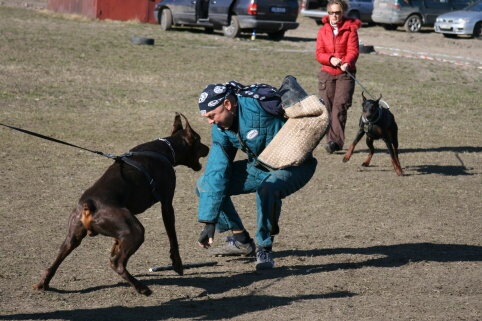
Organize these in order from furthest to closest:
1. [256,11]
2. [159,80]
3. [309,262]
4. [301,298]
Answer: [256,11] → [159,80] → [309,262] → [301,298]

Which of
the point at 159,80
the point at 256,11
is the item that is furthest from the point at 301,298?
the point at 256,11

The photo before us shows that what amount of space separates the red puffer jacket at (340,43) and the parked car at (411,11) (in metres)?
19.1

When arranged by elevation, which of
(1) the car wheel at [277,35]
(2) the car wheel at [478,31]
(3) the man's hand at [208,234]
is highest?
(2) the car wheel at [478,31]

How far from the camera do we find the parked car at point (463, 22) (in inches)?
1076

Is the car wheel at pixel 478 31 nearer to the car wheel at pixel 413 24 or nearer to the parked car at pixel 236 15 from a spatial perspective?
the car wheel at pixel 413 24

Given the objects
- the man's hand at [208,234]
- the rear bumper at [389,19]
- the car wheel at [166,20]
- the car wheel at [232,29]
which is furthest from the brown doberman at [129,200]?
the rear bumper at [389,19]

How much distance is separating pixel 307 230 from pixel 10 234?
8.70 ft

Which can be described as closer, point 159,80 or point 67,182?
point 67,182

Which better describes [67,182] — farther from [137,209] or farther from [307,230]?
[137,209]

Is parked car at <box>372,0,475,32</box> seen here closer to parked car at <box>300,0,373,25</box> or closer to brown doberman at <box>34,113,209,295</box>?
parked car at <box>300,0,373,25</box>

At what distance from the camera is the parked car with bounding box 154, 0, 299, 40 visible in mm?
23391

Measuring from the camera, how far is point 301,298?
5934 millimetres

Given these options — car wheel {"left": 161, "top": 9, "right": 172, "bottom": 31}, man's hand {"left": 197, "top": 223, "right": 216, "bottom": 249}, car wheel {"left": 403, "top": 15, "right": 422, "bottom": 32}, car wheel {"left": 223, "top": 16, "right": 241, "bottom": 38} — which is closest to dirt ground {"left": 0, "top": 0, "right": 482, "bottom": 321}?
man's hand {"left": 197, "top": 223, "right": 216, "bottom": 249}

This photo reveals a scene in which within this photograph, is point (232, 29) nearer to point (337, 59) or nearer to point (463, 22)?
point (463, 22)
